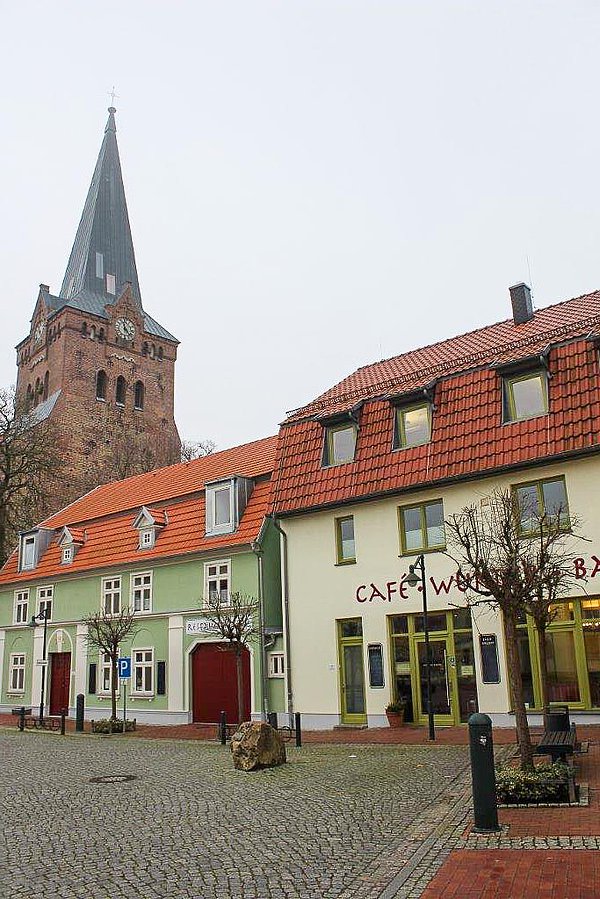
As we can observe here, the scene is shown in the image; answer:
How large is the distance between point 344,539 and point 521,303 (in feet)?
30.8

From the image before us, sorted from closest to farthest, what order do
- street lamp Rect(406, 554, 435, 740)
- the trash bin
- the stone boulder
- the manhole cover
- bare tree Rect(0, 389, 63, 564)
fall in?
the trash bin < the manhole cover < the stone boulder < street lamp Rect(406, 554, 435, 740) < bare tree Rect(0, 389, 63, 564)

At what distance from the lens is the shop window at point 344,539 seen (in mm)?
22484

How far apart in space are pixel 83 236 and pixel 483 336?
67.8 m

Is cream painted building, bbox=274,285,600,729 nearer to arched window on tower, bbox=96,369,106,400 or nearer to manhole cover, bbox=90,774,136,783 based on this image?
manhole cover, bbox=90,774,136,783

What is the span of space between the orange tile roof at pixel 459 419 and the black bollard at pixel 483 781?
10217 millimetres

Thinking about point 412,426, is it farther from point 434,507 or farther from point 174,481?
point 174,481

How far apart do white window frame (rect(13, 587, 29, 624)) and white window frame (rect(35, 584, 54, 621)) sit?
0.84m

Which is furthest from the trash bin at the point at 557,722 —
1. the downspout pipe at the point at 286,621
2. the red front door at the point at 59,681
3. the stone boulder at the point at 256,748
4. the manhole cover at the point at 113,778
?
the red front door at the point at 59,681

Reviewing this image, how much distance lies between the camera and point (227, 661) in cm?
2478

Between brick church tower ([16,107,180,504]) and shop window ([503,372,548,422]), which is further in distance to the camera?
brick church tower ([16,107,180,504])

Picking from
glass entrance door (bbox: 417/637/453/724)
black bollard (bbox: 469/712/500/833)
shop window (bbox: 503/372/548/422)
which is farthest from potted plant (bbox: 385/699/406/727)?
black bollard (bbox: 469/712/500/833)

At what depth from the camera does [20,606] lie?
1319 inches

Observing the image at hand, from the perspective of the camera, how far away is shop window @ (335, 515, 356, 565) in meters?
22.5

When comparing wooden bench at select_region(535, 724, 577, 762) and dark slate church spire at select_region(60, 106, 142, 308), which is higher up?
dark slate church spire at select_region(60, 106, 142, 308)
